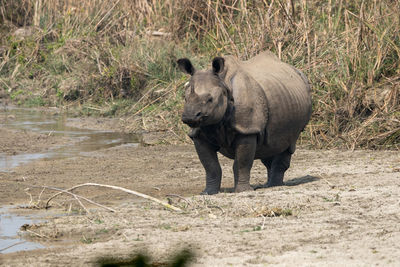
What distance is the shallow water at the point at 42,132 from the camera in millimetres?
6635

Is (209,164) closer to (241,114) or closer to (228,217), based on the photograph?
(241,114)

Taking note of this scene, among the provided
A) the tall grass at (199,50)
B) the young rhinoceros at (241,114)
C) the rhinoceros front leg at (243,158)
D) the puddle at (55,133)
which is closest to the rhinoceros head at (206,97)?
the young rhinoceros at (241,114)

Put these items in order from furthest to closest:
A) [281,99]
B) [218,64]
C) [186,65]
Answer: [281,99]
[186,65]
[218,64]

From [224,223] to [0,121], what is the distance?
29.6ft

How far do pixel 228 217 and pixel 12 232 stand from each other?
170 centimetres

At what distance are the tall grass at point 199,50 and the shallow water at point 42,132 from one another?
88 centimetres

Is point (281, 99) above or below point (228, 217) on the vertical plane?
above

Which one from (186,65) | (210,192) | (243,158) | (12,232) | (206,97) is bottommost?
(210,192)

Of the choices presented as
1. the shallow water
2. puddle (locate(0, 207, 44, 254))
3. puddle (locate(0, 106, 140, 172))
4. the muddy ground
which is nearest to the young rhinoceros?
the muddy ground

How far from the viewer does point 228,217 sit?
639 centimetres

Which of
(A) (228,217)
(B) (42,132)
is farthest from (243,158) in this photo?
(B) (42,132)

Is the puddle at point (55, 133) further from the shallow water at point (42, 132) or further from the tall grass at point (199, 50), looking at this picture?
the tall grass at point (199, 50)

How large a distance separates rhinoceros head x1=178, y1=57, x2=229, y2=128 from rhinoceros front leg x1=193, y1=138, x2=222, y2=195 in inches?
20.0

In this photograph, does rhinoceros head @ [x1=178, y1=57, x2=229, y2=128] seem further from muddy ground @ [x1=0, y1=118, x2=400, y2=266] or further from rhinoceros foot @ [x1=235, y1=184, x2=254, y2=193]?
rhinoceros foot @ [x1=235, y1=184, x2=254, y2=193]
